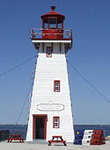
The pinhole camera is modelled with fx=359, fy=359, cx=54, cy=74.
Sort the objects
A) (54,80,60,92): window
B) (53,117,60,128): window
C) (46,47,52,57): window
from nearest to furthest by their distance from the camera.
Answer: (53,117,60,128): window → (54,80,60,92): window → (46,47,52,57): window

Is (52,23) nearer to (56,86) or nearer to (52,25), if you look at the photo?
(52,25)

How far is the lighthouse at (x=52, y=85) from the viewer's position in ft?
102

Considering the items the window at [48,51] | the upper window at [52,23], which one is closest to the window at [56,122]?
the window at [48,51]

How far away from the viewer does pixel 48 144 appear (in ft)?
95.7

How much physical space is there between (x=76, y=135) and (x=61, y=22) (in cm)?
1037

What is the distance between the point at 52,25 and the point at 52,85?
5549 millimetres

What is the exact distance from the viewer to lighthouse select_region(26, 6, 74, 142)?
31.0 m

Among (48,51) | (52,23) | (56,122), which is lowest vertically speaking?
(56,122)

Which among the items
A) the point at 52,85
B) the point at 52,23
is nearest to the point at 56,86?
the point at 52,85

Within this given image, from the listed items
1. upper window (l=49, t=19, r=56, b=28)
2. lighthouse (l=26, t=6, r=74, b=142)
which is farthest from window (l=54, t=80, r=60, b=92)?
upper window (l=49, t=19, r=56, b=28)

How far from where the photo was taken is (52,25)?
1284 inches

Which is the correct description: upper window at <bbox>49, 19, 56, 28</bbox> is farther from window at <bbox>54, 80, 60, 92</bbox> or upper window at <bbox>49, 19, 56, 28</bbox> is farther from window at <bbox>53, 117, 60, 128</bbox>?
window at <bbox>53, 117, 60, 128</bbox>

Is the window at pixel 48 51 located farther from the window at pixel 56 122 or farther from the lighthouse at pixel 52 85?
the window at pixel 56 122

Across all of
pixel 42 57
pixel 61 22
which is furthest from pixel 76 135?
pixel 61 22
